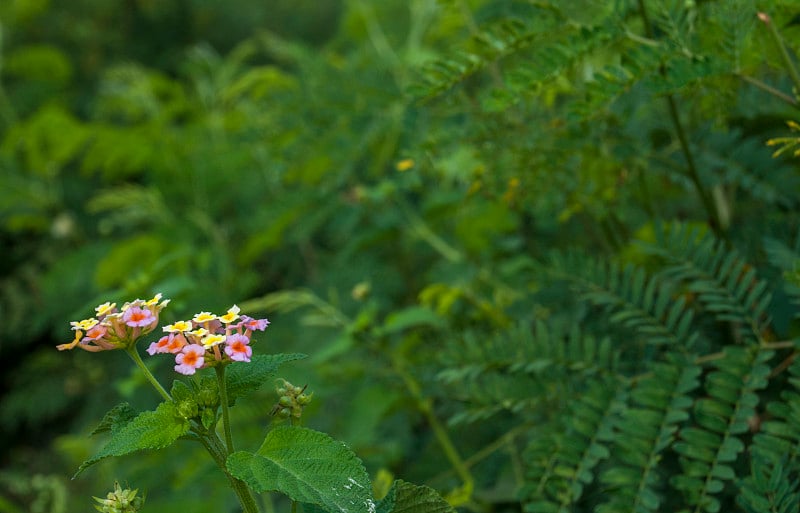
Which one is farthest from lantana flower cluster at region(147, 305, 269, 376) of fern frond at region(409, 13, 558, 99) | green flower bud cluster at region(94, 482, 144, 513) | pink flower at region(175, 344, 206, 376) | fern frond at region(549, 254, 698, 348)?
fern frond at region(549, 254, 698, 348)

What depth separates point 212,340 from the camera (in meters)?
0.63

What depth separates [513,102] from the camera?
905 mm

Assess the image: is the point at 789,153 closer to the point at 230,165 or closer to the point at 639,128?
the point at 639,128

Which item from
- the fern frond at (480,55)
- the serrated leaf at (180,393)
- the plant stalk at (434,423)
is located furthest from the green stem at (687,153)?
the serrated leaf at (180,393)

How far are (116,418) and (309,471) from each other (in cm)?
19

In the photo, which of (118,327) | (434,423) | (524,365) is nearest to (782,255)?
(524,365)

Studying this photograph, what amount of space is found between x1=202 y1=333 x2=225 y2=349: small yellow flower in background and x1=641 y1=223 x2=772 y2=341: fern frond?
59cm

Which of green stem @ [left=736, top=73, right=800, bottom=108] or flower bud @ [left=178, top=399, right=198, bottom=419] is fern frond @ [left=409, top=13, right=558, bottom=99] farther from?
flower bud @ [left=178, top=399, right=198, bottom=419]

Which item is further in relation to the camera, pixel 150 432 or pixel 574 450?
pixel 574 450

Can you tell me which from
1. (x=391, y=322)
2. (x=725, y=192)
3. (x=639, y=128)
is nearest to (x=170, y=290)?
(x=391, y=322)

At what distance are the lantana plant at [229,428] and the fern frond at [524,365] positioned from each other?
0.32 metres

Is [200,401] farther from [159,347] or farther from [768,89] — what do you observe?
[768,89]

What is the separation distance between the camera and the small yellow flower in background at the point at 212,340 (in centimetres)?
63

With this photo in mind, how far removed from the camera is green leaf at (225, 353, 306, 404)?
0.70 meters
